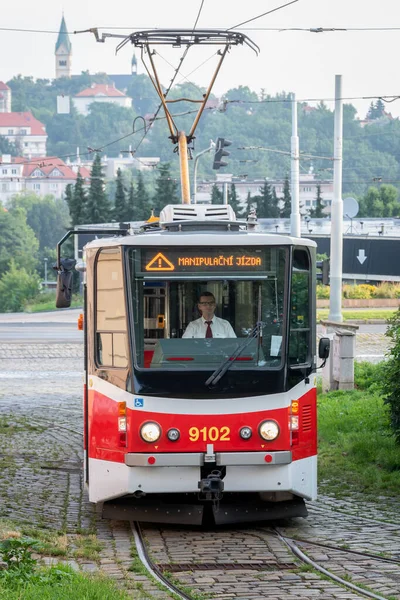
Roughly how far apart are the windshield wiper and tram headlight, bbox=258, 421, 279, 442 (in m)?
0.50

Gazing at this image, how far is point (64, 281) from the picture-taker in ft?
35.5

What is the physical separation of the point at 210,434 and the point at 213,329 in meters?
0.84

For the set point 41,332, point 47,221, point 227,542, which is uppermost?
point 227,542

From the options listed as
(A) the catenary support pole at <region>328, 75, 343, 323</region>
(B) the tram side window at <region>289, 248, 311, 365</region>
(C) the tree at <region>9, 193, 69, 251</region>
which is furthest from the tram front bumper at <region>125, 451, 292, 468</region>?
(C) the tree at <region>9, 193, 69, 251</region>

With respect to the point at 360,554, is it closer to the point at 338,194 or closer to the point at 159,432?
the point at 159,432

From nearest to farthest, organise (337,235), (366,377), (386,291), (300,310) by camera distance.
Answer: (300,310) < (366,377) < (337,235) < (386,291)

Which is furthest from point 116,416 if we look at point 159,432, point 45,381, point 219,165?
point 219,165

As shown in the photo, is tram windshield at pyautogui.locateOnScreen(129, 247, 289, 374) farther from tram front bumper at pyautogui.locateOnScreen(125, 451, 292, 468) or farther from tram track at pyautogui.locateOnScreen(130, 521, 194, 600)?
tram track at pyautogui.locateOnScreen(130, 521, 194, 600)

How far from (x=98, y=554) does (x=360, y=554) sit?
1.86 m

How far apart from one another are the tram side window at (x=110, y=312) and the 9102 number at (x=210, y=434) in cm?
78

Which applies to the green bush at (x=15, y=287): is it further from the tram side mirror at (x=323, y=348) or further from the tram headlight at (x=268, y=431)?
the tram headlight at (x=268, y=431)

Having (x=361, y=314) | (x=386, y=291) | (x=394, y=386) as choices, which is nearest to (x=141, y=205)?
(x=386, y=291)

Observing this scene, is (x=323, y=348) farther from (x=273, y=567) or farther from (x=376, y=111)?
(x=376, y=111)

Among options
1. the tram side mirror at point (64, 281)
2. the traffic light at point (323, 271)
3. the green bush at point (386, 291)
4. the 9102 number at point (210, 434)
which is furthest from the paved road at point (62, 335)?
the 9102 number at point (210, 434)
